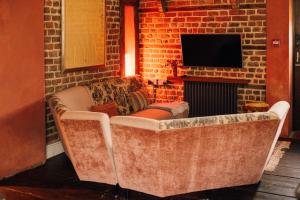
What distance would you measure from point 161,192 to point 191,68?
3966 mm

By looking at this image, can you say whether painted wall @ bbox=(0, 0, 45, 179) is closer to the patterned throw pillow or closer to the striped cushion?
the patterned throw pillow

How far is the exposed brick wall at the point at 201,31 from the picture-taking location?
7.10 m

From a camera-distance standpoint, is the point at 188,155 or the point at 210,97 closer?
the point at 188,155

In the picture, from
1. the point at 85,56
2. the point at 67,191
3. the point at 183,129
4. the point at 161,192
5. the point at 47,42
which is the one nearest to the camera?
the point at 183,129

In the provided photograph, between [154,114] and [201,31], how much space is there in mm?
2007

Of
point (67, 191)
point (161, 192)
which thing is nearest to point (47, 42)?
point (67, 191)

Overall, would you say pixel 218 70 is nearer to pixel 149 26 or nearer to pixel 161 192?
pixel 149 26

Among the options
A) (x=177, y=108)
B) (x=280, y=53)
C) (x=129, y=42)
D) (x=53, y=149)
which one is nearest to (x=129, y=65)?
(x=129, y=42)

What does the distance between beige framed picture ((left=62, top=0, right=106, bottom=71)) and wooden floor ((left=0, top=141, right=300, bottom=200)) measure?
5.44ft

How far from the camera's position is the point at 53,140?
595 cm

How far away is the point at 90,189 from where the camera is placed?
4.64 metres

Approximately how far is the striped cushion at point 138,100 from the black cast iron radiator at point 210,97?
3.25 feet

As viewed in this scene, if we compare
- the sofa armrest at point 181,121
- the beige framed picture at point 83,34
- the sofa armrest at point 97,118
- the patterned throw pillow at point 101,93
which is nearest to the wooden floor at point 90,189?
the sofa armrest at point 97,118

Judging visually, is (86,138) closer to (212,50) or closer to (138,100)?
(138,100)
